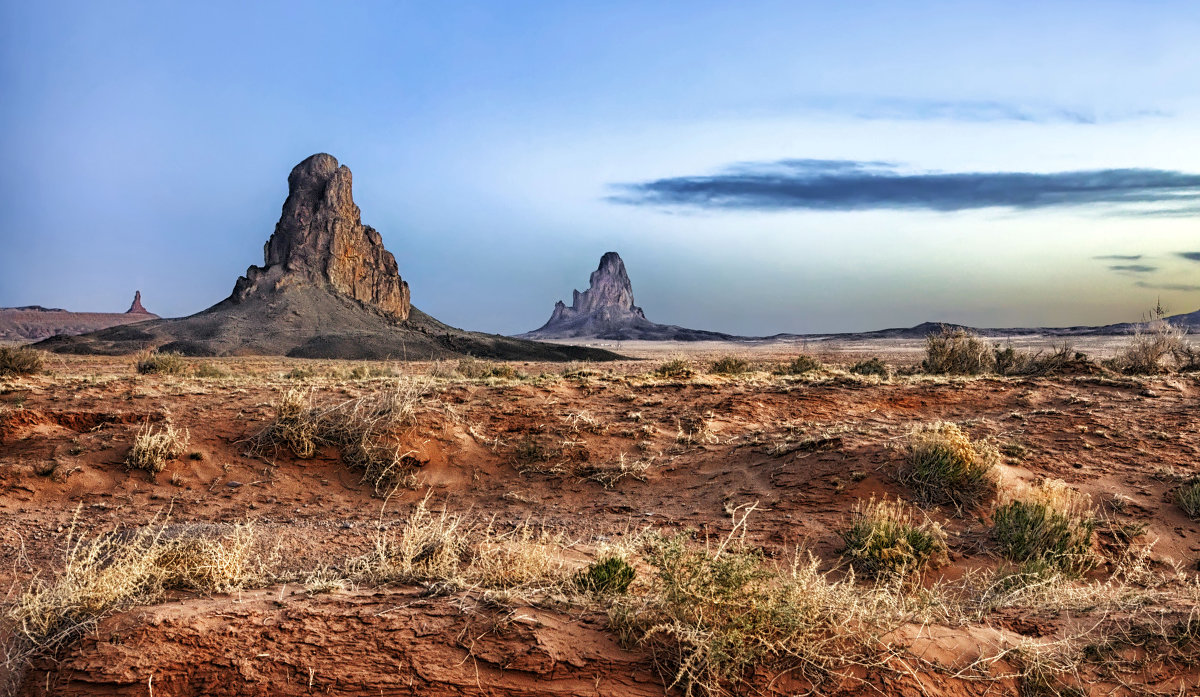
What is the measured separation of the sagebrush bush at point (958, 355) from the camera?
2181 cm

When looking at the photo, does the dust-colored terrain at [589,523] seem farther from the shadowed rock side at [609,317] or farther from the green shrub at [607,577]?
the shadowed rock side at [609,317]

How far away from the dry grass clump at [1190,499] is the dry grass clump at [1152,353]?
473 inches

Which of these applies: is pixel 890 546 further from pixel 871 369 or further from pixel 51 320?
pixel 51 320

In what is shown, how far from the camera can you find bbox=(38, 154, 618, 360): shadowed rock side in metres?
56.0

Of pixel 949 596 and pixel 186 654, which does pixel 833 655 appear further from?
pixel 186 654

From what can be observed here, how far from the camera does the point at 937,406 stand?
47.9ft

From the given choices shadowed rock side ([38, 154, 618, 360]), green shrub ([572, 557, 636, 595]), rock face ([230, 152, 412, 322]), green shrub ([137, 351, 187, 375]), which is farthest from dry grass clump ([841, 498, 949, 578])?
rock face ([230, 152, 412, 322])

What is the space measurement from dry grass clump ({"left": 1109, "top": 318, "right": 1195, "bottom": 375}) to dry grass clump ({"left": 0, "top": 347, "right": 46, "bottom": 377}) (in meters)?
26.4

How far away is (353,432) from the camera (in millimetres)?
11109

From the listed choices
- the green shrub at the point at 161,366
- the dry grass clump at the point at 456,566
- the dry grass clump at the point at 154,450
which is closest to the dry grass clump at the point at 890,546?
the dry grass clump at the point at 456,566

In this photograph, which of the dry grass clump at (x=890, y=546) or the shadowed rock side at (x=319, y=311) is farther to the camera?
the shadowed rock side at (x=319, y=311)

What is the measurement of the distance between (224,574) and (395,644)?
1653mm

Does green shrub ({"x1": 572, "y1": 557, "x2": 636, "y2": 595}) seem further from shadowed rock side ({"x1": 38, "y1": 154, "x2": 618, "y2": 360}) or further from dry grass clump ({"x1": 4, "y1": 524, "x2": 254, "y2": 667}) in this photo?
shadowed rock side ({"x1": 38, "y1": 154, "x2": 618, "y2": 360})

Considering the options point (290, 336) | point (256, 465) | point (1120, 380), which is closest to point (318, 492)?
point (256, 465)
